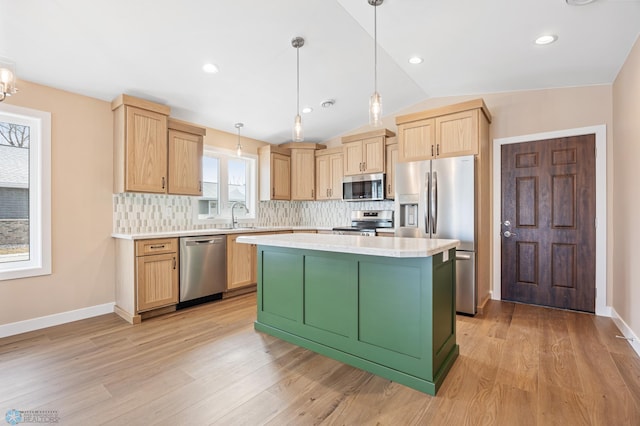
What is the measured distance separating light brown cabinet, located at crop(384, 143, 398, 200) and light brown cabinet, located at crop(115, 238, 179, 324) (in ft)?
9.95

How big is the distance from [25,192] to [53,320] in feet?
4.40

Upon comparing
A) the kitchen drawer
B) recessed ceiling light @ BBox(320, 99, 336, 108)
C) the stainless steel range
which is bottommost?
the kitchen drawer

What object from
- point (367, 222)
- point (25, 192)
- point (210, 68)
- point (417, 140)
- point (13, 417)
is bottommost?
point (13, 417)

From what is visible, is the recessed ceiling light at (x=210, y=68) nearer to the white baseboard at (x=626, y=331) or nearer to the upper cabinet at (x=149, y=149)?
the upper cabinet at (x=149, y=149)

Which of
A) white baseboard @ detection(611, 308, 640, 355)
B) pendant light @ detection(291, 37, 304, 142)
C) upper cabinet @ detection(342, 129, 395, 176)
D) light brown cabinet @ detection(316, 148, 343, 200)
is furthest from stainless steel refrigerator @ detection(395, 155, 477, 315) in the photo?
pendant light @ detection(291, 37, 304, 142)

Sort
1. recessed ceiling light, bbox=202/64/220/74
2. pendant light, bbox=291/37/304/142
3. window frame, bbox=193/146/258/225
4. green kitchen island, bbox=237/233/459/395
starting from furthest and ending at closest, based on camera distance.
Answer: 1. window frame, bbox=193/146/258/225
2. recessed ceiling light, bbox=202/64/220/74
3. pendant light, bbox=291/37/304/142
4. green kitchen island, bbox=237/233/459/395

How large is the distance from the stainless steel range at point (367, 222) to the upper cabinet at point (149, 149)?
8.07ft

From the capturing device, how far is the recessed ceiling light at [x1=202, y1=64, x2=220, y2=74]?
124 inches

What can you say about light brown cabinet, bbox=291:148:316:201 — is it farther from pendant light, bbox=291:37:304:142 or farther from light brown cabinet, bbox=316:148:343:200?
pendant light, bbox=291:37:304:142

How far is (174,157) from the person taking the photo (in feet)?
12.5

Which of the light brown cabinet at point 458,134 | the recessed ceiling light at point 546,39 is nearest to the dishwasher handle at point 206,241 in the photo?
the light brown cabinet at point 458,134

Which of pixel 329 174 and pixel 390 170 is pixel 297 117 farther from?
pixel 329 174

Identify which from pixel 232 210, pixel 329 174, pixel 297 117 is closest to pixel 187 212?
pixel 232 210

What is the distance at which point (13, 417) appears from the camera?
5.67ft
